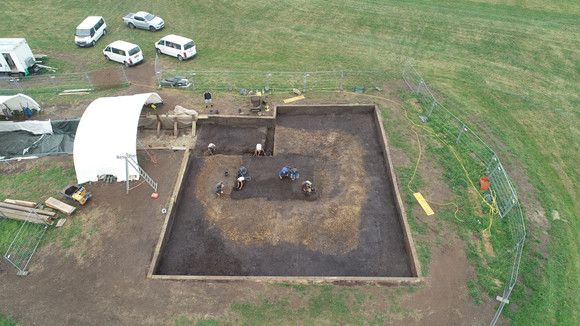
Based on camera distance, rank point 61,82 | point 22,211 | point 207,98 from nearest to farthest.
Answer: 1. point 22,211
2. point 207,98
3. point 61,82

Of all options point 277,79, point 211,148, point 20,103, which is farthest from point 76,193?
point 277,79

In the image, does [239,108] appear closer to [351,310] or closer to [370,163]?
[370,163]

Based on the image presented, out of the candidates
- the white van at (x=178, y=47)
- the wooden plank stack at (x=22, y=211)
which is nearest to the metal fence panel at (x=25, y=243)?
the wooden plank stack at (x=22, y=211)

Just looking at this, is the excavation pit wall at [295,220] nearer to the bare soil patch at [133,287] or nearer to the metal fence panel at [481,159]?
the bare soil patch at [133,287]

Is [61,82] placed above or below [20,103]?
below

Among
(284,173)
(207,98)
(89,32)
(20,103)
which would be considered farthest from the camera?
(89,32)

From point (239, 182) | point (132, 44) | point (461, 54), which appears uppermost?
point (461, 54)

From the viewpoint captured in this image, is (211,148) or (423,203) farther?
(211,148)

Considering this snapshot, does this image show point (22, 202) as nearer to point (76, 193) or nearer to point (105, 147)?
point (76, 193)
